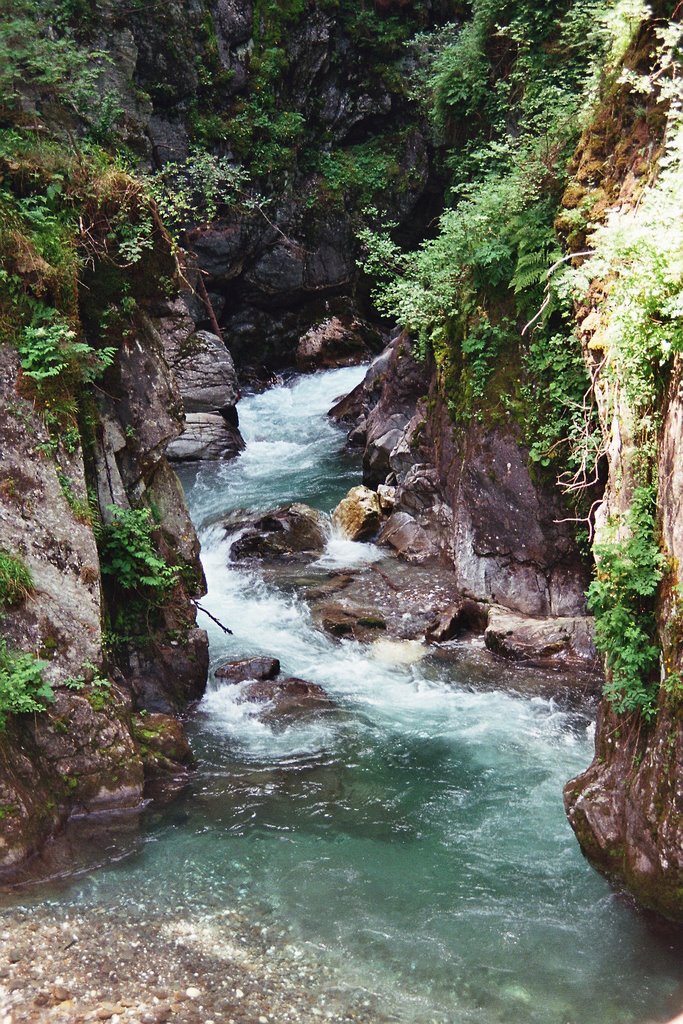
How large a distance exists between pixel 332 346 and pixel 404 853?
18.5 meters

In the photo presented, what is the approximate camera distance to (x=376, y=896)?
672cm

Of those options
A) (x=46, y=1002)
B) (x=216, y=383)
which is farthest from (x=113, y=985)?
(x=216, y=383)

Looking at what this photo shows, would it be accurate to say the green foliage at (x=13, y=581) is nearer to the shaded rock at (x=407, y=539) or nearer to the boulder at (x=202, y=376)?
the shaded rock at (x=407, y=539)

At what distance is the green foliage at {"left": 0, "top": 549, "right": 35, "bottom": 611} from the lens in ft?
24.2

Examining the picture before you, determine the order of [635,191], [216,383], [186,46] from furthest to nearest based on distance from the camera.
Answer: [186,46], [216,383], [635,191]

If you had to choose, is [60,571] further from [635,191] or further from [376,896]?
[635,191]

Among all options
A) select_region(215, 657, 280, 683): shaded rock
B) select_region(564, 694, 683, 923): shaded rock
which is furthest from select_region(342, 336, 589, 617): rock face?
select_region(564, 694, 683, 923): shaded rock

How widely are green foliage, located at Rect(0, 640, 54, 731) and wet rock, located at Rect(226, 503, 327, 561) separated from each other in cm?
694

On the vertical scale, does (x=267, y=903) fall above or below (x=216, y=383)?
below

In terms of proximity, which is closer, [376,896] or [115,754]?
[376,896]

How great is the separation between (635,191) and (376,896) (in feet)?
A: 24.0

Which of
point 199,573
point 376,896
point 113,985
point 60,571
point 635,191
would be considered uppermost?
point 635,191

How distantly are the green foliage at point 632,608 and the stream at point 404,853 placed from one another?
169cm

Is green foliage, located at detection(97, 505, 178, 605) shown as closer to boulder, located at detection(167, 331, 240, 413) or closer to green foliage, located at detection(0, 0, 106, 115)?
green foliage, located at detection(0, 0, 106, 115)
